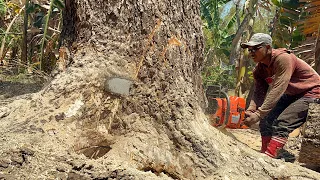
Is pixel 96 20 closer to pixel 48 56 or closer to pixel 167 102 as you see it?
pixel 167 102

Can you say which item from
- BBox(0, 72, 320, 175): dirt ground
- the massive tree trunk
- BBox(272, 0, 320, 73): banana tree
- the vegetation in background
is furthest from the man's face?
the vegetation in background

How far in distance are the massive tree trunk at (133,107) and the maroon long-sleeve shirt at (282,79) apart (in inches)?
51.3

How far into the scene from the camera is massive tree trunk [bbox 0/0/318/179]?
1653 mm

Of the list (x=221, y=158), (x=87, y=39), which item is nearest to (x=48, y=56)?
(x=87, y=39)

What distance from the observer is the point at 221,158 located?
179cm

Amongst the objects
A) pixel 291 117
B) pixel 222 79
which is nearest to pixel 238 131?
pixel 291 117

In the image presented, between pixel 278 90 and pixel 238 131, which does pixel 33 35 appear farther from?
pixel 278 90

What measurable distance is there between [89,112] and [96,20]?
513mm

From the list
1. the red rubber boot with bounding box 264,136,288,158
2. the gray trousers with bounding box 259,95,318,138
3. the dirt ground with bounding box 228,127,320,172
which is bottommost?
the dirt ground with bounding box 228,127,320,172

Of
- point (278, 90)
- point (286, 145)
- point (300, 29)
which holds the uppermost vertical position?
point (300, 29)

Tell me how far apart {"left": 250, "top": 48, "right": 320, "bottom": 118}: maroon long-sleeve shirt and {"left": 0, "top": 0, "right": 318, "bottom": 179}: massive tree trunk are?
1304 millimetres

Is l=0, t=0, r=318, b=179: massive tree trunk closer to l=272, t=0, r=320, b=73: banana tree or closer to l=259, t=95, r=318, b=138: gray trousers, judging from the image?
l=259, t=95, r=318, b=138: gray trousers

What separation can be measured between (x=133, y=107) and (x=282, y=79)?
180cm

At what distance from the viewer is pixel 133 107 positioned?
1.85 meters
